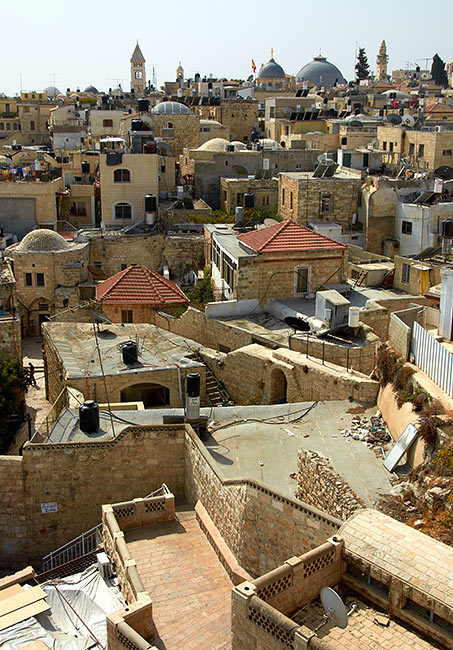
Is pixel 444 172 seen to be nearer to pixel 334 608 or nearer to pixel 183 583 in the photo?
pixel 183 583

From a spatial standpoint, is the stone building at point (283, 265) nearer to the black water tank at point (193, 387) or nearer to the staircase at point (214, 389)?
the staircase at point (214, 389)

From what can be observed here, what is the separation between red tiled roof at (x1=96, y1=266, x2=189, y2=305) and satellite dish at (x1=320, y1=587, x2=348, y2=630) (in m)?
16.2

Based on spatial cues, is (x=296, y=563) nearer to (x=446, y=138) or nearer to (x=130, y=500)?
(x=130, y=500)

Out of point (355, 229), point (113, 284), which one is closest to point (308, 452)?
point (113, 284)

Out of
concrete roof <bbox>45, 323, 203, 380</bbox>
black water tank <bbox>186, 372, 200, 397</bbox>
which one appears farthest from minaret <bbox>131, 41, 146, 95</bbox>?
black water tank <bbox>186, 372, 200, 397</bbox>

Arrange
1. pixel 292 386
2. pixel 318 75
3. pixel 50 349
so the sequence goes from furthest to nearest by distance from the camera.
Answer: pixel 318 75 < pixel 50 349 < pixel 292 386

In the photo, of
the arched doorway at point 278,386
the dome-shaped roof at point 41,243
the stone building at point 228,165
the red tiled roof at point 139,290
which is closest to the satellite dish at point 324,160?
the stone building at point 228,165

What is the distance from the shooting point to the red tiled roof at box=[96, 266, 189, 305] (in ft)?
80.0

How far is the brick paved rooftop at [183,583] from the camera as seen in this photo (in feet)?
35.2

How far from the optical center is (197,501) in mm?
13992

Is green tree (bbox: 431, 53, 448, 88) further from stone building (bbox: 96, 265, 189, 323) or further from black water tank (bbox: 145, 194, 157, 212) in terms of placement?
stone building (bbox: 96, 265, 189, 323)

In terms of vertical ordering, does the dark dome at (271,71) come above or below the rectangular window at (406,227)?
above

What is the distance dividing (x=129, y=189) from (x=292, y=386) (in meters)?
19.0

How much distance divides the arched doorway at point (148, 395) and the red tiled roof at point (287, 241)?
5.92 meters
